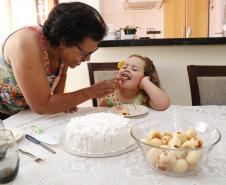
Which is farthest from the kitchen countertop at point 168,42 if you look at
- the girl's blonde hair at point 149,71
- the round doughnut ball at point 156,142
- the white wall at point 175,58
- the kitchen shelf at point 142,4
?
the kitchen shelf at point 142,4

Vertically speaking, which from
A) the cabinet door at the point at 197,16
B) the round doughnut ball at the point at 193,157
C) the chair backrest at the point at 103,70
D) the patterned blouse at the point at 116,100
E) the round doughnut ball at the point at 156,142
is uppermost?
the cabinet door at the point at 197,16

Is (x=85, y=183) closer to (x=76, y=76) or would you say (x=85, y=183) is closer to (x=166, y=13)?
(x=76, y=76)

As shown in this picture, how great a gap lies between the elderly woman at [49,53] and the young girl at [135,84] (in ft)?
1.10

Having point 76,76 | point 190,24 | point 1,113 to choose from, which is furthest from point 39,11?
point 1,113

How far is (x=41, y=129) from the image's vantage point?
1013 millimetres

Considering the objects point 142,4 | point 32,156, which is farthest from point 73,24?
point 142,4

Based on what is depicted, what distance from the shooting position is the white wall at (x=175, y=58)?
1.82 metres

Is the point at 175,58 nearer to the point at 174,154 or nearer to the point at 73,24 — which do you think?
the point at 73,24

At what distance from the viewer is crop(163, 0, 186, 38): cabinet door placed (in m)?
4.31

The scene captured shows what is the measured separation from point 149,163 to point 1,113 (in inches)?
36.4

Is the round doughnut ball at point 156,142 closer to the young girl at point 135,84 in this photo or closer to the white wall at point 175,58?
the young girl at point 135,84

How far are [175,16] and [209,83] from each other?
122 inches

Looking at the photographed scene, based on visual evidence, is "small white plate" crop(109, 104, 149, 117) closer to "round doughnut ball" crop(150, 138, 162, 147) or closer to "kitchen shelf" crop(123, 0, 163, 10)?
"round doughnut ball" crop(150, 138, 162, 147)

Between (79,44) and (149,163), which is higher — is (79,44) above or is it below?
above
